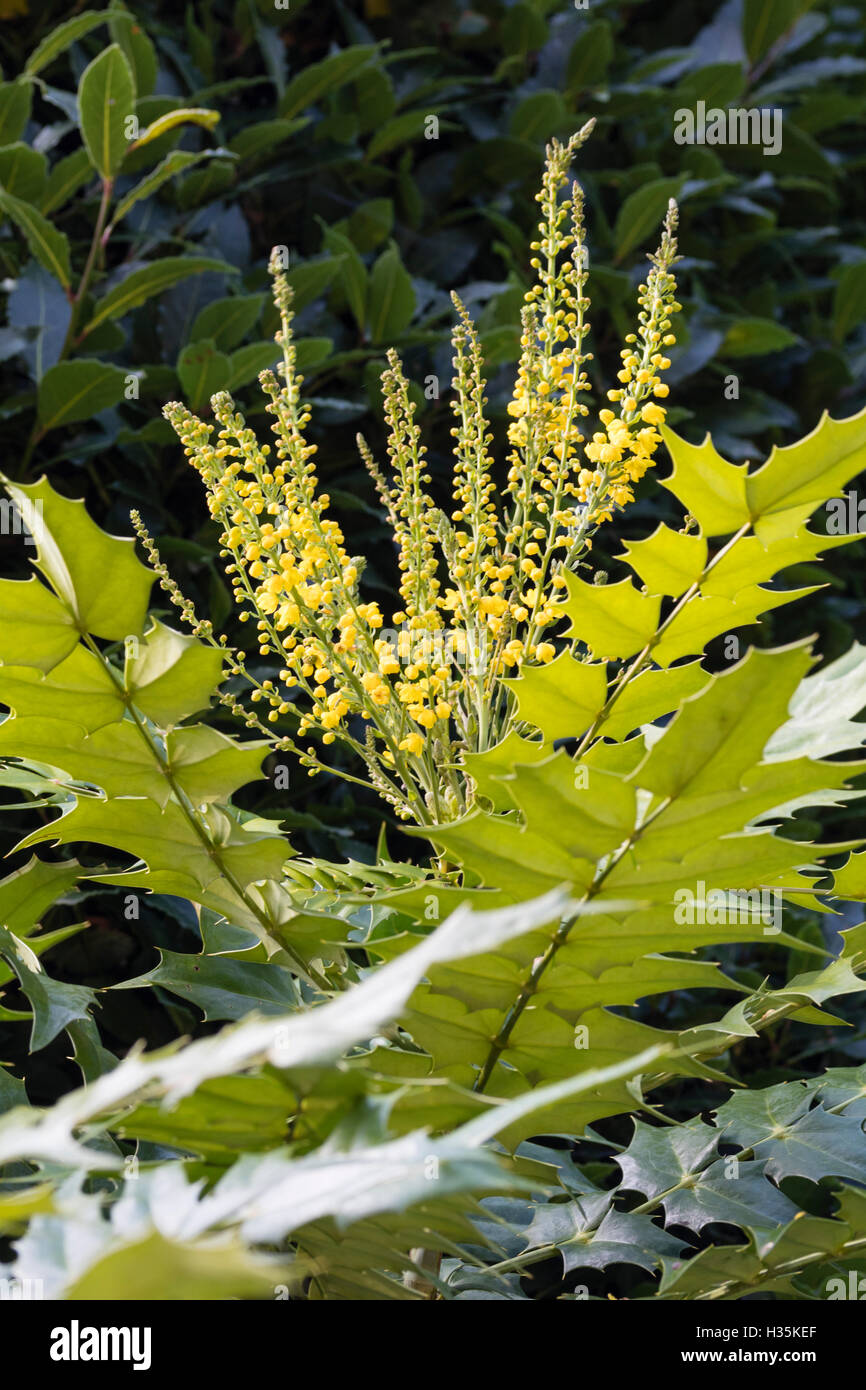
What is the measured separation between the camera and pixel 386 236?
4.89 feet

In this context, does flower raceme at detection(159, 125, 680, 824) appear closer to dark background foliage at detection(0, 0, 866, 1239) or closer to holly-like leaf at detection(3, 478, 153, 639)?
holly-like leaf at detection(3, 478, 153, 639)

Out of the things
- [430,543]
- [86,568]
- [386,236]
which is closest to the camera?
[86,568]

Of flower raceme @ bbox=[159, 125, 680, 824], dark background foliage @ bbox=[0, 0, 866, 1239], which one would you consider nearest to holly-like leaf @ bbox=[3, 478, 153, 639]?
flower raceme @ bbox=[159, 125, 680, 824]

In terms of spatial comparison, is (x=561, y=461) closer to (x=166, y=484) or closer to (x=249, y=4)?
(x=166, y=484)

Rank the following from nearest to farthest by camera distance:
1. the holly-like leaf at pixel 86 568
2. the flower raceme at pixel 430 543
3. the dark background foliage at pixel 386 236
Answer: the holly-like leaf at pixel 86 568, the flower raceme at pixel 430 543, the dark background foliage at pixel 386 236

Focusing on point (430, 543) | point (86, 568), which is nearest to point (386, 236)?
point (430, 543)

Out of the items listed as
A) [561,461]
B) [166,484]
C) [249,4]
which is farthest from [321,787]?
[249,4]

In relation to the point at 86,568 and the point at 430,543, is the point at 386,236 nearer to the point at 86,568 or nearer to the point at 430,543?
the point at 430,543

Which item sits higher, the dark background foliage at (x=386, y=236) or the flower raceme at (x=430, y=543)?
the dark background foliage at (x=386, y=236)

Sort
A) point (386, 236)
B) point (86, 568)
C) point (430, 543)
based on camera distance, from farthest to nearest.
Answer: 1. point (386, 236)
2. point (430, 543)
3. point (86, 568)

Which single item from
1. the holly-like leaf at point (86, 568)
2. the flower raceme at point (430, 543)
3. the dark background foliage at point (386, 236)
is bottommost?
the holly-like leaf at point (86, 568)

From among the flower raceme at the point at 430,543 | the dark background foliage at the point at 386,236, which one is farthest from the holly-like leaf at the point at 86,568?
the dark background foliage at the point at 386,236

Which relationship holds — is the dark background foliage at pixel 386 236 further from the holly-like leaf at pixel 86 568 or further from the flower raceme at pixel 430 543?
the holly-like leaf at pixel 86 568

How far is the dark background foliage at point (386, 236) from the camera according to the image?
120 cm
